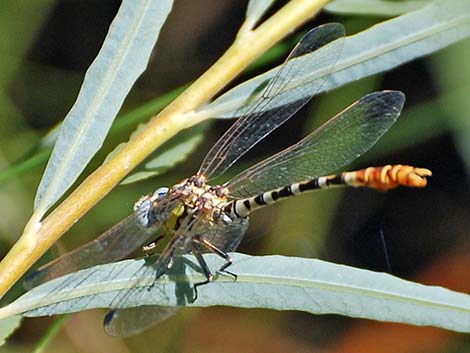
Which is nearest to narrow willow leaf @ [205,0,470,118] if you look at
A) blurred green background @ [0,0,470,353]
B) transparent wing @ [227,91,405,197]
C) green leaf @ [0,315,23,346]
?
transparent wing @ [227,91,405,197]

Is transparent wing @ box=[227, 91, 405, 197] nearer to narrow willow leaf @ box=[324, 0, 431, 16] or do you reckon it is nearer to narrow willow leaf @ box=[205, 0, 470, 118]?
narrow willow leaf @ box=[205, 0, 470, 118]

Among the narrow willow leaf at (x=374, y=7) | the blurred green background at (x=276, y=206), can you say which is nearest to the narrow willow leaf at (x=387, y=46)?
the narrow willow leaf at (x=374, y=7)

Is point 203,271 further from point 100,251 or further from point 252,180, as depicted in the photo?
point 252,180

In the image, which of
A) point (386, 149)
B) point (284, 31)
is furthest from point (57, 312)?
point (386, 149)

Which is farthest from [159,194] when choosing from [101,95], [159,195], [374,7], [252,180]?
[374,7]

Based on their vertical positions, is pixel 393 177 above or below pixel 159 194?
below

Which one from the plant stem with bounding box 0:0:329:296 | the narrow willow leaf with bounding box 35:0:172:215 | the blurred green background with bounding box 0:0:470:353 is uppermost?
the narrow willow leaf with bounding box 35:0:172:215

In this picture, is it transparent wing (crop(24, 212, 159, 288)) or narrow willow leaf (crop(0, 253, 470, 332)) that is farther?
transparent wing (crop(24, 212, 159, 288))
